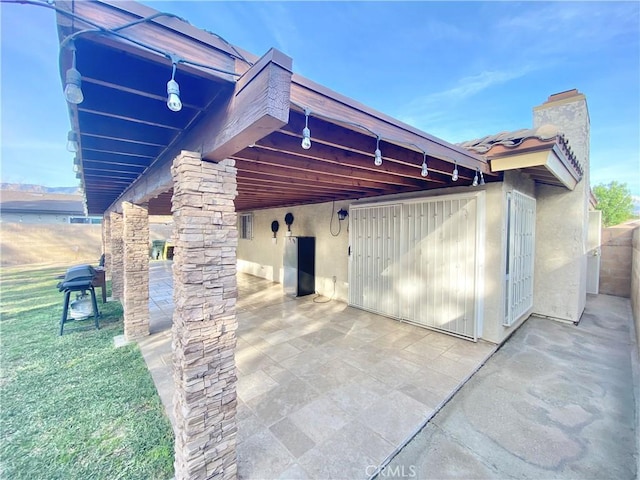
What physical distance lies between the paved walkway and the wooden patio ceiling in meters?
2.61

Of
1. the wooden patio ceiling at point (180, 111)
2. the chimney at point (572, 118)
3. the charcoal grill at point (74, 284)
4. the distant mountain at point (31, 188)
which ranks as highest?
the distant mountain at point (31, 188)

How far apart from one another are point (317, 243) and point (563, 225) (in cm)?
537

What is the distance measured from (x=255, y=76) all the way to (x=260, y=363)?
3528 millimetres

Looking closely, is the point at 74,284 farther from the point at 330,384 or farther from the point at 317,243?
the point at 317,243

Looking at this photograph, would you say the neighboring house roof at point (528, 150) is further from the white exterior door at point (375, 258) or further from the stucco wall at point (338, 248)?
the white exterior door at point (375, 258)

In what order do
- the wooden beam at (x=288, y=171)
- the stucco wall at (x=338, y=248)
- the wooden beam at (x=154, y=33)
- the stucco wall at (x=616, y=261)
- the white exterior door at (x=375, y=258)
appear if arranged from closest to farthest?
the wooden beam at (x=154, y=33) → the wooden beam at (x=288, y=171) → the stucco wall at (x=338, y=248) → the white exterior door at (x=375, y=258) → the stucco wall at (x=616, y=261)

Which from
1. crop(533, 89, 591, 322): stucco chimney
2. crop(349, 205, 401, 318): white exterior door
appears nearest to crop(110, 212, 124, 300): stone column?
crop(349, 205, 401, 318): white exterior door

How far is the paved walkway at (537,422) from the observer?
2.09 meters

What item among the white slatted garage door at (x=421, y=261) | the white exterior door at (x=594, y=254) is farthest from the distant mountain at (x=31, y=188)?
the white exterior door at (x=594, y=254)

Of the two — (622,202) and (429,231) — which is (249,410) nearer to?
(429,231)

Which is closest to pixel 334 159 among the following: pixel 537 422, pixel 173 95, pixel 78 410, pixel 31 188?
pixel 173 95

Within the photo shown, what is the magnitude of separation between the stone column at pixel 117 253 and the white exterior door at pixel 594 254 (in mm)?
12394

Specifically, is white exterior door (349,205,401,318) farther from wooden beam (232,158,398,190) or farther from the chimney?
the chimney

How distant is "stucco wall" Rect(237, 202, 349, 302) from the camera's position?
6.80 meters
